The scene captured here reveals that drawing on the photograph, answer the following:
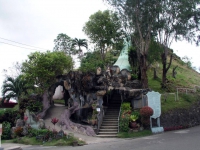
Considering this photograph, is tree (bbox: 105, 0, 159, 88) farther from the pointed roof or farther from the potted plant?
the potted plant

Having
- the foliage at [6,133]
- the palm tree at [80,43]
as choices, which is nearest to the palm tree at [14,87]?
the foliage at [6,133]

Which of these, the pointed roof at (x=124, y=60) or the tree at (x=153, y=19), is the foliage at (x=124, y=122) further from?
the pointed roof at (x=124, y=60)

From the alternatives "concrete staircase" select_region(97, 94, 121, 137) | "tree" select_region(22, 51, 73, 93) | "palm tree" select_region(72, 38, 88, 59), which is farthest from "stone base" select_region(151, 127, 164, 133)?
"palm tree" select_region(72, 38, 88, 59)

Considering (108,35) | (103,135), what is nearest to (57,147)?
(103,135)

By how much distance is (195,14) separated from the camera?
24.4 m

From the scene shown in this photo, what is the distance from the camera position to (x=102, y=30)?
30.8 metres

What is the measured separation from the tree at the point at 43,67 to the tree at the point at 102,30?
6580mm

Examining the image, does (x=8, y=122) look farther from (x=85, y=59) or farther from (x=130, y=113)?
(x=85, y=59)

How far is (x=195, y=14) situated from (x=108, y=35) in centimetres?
1072

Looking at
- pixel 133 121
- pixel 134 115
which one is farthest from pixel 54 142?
pixel 134 115

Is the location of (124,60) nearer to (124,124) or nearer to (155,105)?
(155,105)

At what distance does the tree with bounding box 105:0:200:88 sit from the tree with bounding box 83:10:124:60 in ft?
14.1

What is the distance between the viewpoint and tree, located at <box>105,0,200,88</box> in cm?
2347

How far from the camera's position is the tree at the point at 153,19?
23.5m
